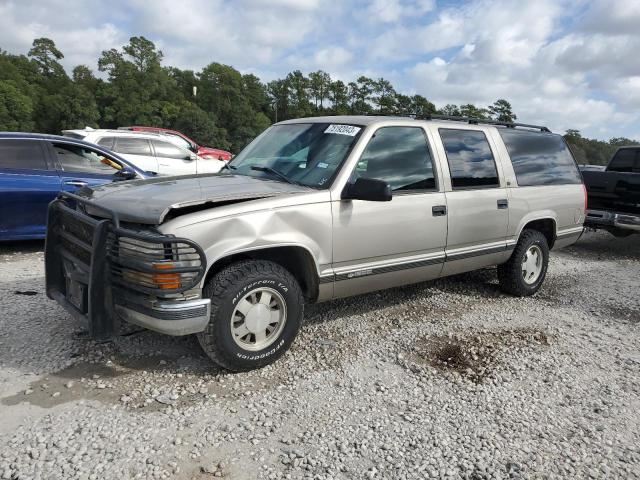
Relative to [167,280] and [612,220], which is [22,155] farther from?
[612,220]

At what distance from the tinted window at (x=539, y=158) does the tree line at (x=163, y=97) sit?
24459 millimetres

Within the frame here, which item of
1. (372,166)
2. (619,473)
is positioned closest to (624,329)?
(619,473)

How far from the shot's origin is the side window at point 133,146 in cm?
1155

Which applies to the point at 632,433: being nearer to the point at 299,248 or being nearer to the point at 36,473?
the point at 299,248

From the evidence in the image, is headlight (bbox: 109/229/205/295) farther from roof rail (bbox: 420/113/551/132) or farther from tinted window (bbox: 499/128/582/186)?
tinted window (bbox: 499/128/582/186)

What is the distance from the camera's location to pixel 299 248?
3525 mm

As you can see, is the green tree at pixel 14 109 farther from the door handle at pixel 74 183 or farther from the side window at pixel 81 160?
the door handle at pixel 74 183

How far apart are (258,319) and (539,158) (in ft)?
13.0

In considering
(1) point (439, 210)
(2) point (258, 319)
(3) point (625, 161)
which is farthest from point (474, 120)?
(3) point (625, 161)

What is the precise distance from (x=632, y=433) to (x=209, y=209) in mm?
2983

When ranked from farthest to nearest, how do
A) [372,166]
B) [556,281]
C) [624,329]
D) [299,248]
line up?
[556,281]
[624,329]
[372,166]
[299,248]

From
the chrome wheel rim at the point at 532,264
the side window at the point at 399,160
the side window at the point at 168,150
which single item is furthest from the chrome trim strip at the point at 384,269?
the side window at the point at 168,150

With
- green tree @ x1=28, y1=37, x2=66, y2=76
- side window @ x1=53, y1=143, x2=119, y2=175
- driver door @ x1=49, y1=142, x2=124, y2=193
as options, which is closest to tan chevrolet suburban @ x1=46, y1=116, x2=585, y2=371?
driver door @ x1=49, y1=142, x2=124, y2=193

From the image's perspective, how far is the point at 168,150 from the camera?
1245cm
